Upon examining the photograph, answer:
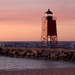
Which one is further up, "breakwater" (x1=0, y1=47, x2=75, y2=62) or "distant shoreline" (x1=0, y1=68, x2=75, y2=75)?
"distant shoreline" (x1=0, y1=68, x2=75, y2=75)

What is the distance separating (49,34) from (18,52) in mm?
4900

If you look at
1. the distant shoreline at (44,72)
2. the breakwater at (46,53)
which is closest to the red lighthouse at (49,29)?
the breakwater at (46,53)

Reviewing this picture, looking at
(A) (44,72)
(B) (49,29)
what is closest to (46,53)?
(B) (49,29)

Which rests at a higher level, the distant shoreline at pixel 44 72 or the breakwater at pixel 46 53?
the distant shoreline at pixel 44 72

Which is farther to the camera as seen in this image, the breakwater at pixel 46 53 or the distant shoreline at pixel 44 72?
the breakwater at pixel 46 53


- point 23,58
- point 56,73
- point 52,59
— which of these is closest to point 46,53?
point 52,59

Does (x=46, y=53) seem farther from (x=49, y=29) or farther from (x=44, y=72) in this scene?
(x=44, y=72)

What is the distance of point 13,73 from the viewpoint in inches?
184

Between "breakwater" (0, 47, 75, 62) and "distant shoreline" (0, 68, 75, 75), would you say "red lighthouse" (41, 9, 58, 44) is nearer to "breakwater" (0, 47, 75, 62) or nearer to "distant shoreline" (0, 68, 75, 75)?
"breakwater" (0, 47, 75, 62)

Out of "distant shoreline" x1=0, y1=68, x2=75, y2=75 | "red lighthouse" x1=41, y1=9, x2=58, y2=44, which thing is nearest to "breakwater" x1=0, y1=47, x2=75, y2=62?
"red lighthouse" x1=41, y1=9, x2=58, y2=44

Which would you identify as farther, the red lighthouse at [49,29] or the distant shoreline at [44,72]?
the red lighthouse at [49,29]

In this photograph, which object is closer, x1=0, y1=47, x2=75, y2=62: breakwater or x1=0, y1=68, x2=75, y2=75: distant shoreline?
x1=0, y1=68, x2=75, y2=75: distant shoreline

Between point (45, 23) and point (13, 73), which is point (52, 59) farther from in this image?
point (13, 73)

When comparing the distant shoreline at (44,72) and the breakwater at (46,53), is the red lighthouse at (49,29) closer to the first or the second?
the breakwater at (46,53)
